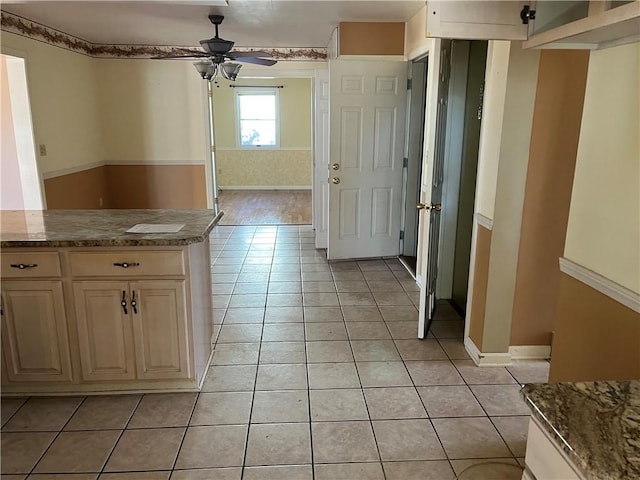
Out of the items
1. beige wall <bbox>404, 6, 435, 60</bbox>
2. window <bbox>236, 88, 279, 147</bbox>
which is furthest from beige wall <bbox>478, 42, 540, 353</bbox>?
window <bbox>236, 88, 279, 147</bbox>

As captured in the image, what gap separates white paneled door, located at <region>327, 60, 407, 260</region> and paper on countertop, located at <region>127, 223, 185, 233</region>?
254cm

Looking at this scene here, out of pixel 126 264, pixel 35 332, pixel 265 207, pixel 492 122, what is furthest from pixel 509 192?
pixel 265 207

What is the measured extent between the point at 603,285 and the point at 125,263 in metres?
2.12

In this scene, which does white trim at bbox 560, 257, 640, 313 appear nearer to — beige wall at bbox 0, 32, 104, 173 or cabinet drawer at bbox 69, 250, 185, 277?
cabinet drawer at bbox 69, 250, 185, 277

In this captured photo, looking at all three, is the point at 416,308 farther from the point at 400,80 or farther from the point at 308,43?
the point at 308,43

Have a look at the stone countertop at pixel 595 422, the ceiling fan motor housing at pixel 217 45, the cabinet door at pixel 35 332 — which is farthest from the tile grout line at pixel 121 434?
the ceiling fan motor housing at pixel 217 45

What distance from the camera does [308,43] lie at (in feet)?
18.6

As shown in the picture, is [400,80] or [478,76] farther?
[400,80]

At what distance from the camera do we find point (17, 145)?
4.48 metres

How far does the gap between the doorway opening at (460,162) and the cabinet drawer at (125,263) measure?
2.30 metres

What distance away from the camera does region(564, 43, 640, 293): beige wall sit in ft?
5.34

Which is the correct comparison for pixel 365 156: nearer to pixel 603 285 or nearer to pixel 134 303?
pixel 134 303

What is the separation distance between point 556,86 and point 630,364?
155 cm

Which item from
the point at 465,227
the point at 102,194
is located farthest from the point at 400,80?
the point at 102,194
